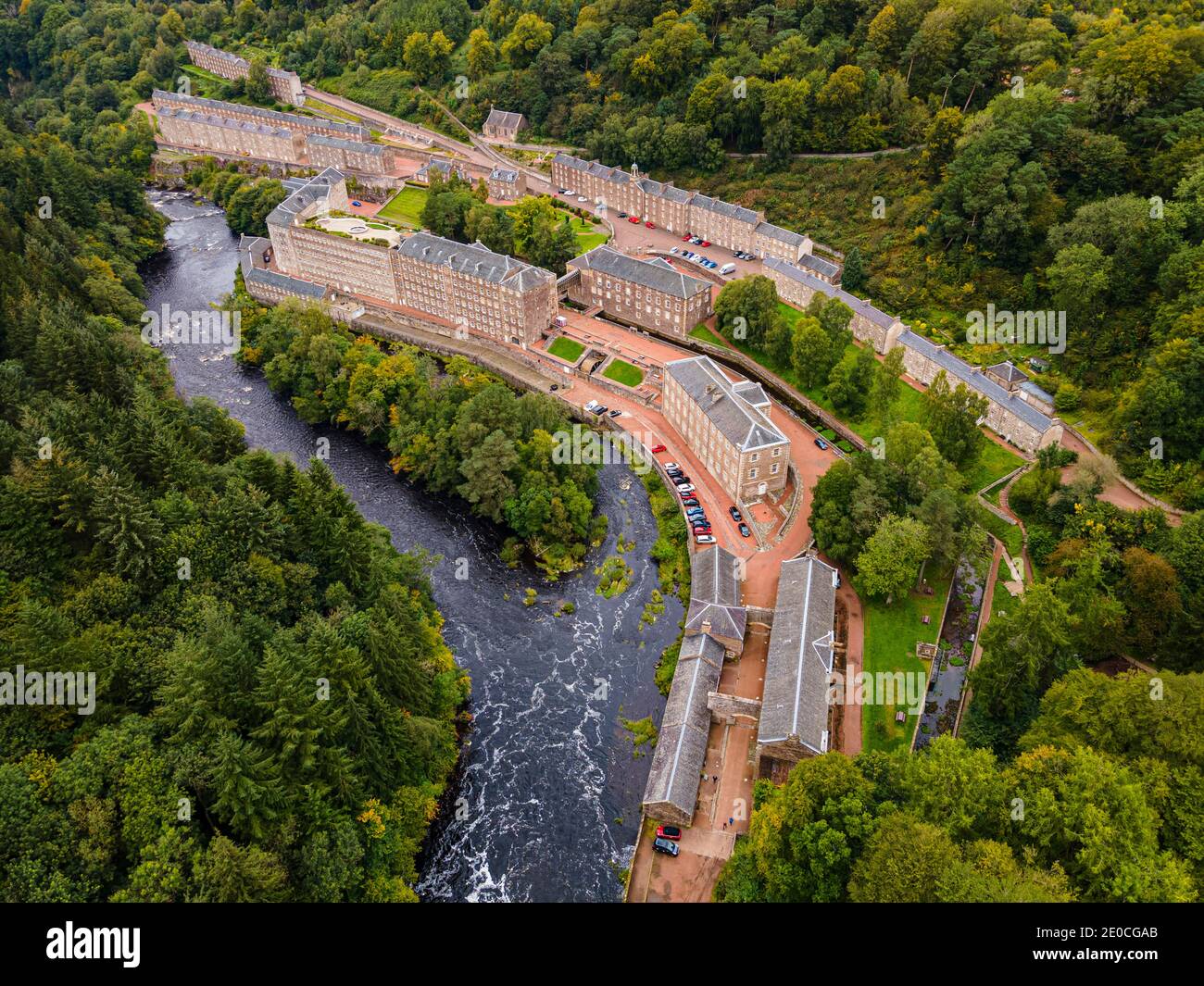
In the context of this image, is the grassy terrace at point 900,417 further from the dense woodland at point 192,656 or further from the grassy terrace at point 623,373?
the dense woodland at point 192,656

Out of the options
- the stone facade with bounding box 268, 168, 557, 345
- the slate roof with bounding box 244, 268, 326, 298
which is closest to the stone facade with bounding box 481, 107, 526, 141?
the stone facade with bounding box 268, 168, 557, 345

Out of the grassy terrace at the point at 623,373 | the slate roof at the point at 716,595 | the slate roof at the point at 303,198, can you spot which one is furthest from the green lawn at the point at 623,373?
the slate roof at the point at 303,198

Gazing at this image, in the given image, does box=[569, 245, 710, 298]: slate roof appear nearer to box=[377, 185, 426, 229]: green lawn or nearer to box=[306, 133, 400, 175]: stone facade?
box=[377, 185, 426, 229]: green lawn

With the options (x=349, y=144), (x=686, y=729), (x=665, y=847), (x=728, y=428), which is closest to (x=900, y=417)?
(x=728, y=428)

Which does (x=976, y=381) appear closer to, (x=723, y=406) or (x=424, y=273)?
(x=723, y=406)

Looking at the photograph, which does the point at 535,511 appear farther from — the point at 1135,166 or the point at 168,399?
the point at 1135,166
